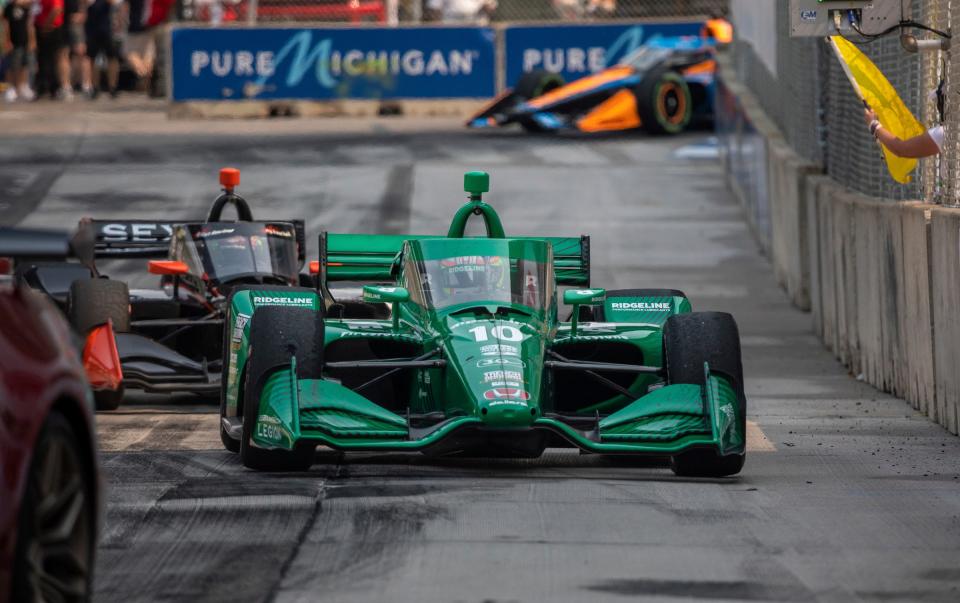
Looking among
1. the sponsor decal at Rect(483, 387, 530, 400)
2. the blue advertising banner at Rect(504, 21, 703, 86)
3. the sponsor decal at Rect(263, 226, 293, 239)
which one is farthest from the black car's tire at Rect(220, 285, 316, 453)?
the blue advertising banner at Rect(504, 21, 703, 86)

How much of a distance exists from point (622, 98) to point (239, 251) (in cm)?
1454

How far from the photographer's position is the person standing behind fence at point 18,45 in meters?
31.6

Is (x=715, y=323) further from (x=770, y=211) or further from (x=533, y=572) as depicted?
(x=770, y=211)

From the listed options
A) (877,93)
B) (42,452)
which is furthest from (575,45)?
(42,452)

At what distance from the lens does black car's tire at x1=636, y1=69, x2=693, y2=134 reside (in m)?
26.6

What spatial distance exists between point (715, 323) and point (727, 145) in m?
15.8

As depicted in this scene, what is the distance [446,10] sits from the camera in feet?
128

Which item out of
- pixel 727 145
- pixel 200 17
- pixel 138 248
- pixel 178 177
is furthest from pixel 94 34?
pixel 138 248

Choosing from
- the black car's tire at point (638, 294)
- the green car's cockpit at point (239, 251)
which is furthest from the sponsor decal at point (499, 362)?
the green car's cockpit at point (239, 251)

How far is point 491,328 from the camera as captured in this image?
29.6ft

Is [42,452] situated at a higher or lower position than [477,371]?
higher

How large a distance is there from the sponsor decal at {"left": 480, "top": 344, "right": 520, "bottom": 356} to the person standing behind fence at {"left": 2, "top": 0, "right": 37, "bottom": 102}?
24246 mm

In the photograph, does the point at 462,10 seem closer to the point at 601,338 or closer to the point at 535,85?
the point at 535,85

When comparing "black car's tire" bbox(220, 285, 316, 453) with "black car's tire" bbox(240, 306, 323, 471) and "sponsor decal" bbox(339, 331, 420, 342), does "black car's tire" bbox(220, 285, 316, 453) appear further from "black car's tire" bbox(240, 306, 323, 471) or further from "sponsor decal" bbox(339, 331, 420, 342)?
"black car's tire" bbox(240, 306, 323, 471)
